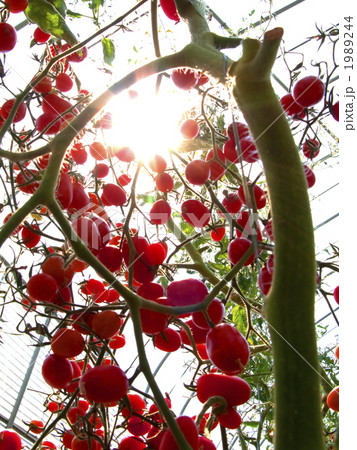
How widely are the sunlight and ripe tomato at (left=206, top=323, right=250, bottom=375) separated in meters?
0.34

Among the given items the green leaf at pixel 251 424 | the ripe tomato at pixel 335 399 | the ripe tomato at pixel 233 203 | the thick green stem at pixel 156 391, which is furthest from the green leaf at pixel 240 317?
the thick green stem at pixel 156 391

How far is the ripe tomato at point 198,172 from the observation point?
783 millimetres

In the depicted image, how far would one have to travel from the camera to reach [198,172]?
0.78 m

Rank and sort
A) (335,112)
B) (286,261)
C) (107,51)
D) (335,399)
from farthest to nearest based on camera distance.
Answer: (107,51) < (335,112) < (335,399) < (286,261)

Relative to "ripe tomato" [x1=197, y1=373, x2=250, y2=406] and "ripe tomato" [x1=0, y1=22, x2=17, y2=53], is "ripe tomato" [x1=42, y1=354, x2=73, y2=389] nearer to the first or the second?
"ripe tomato" [x1=197, y1=373, x2=250, y2=406]

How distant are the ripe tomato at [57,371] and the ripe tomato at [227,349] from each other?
0.76 ft

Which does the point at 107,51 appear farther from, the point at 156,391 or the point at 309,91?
the point at 156,391

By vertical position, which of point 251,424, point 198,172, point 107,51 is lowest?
point 251,424

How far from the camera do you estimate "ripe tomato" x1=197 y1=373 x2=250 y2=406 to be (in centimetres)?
58

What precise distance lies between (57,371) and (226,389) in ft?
0.84

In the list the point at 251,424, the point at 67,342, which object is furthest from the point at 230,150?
the point at 251,424

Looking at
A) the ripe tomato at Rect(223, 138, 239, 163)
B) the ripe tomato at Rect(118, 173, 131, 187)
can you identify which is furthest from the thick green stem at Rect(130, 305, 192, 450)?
the ripe tomato at Rect(118, 173, 131, 187)

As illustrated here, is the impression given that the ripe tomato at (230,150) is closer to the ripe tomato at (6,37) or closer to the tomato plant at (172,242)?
the tomato plant at (172,242)

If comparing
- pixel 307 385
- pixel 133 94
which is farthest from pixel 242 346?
pixel 133 94
